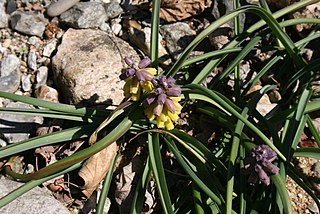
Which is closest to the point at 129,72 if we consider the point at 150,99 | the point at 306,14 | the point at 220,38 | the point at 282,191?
the point at 150,99

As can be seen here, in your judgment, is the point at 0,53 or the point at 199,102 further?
the point at 0,53

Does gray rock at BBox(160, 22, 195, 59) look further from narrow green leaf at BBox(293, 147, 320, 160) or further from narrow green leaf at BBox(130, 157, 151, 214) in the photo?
narrow green leaf at BBox(293, 147, 320, 160)

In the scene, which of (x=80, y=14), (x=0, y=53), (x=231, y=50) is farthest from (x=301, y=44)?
(x=0, y=53)

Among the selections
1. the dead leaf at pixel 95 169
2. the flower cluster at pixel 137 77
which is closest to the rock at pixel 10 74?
the dead leaf at pixel 95 169

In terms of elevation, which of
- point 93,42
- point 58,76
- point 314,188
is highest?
point 93,42

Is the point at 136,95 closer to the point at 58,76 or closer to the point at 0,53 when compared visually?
the point at 58,76

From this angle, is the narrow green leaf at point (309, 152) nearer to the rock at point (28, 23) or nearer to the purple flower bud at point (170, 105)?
the purple flower bud at point (170, 105)

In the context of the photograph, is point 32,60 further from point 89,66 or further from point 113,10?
point 113,10
